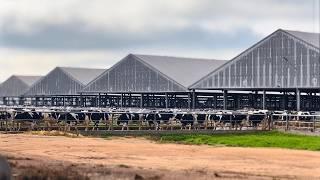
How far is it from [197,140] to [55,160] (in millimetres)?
16986

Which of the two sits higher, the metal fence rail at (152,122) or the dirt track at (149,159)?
the metal fence rail at (152,122)

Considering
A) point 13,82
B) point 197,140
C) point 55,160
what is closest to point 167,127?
point 197,140

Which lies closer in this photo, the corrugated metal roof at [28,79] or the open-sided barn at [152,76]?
the open-sided barn at [152,76]

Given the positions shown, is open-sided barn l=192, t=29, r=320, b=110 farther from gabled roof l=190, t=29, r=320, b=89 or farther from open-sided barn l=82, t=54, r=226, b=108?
open-sided barn l=82, t=54, r=226, b=108

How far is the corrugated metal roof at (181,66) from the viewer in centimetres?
10050

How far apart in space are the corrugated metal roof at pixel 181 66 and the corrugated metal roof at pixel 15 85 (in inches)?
2244

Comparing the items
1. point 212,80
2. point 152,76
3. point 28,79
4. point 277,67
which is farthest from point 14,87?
point 277,67

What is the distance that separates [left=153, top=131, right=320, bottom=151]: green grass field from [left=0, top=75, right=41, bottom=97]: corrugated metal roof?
382 feet

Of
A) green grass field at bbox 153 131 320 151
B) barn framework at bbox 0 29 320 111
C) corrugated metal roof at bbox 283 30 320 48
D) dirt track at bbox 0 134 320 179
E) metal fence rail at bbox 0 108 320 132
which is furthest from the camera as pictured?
barn framework at bbox 0 29 320 111

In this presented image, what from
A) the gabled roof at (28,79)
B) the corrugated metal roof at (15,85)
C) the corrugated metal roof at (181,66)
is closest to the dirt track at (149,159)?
the corrugated metal roof at (181,66)

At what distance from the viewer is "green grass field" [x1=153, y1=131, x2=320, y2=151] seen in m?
43.1

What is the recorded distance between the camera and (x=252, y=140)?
150 ft

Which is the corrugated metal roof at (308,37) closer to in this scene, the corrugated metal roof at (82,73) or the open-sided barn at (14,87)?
the corrugated metal roof at (82,73)

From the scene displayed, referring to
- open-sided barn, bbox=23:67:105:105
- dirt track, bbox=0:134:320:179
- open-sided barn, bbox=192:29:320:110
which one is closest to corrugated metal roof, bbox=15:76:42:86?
open-sided barn, bbox=23:67:105:105
